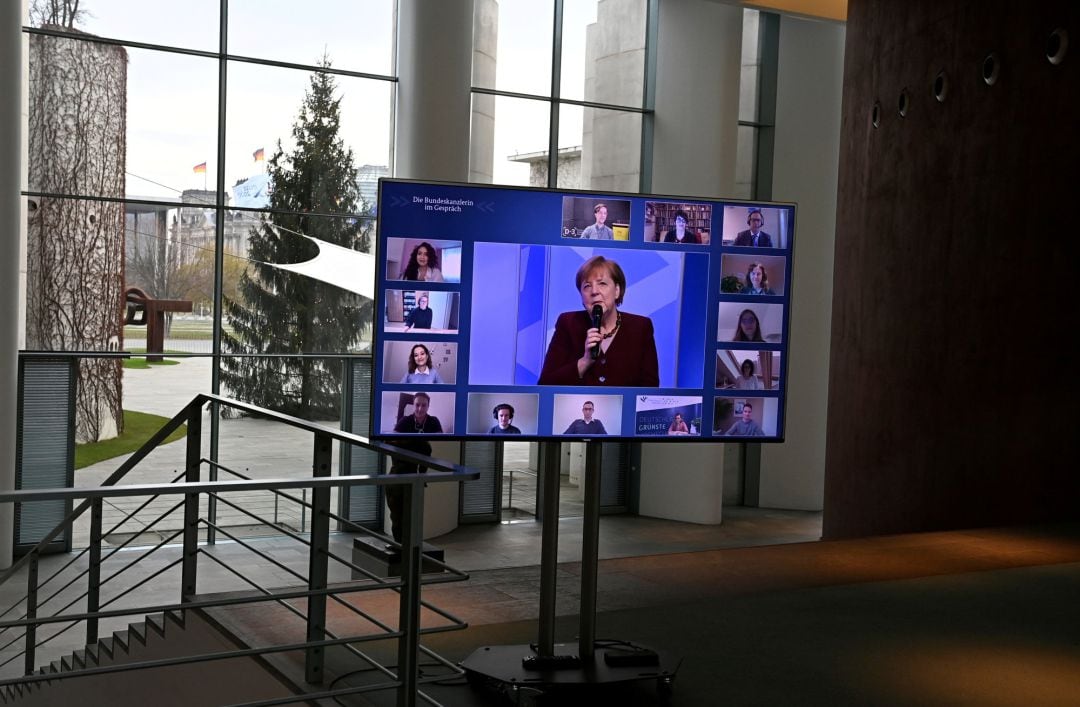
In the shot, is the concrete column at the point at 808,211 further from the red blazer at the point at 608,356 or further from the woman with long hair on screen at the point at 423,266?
the woman with long hair on screen at the point at 423,266

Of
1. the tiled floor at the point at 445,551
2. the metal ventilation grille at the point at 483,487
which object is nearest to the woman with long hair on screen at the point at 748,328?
the tiled floor at the point at 445,551

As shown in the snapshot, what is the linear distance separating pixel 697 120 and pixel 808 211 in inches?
95.4

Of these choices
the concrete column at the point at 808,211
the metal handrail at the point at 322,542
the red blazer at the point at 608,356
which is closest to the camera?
the metal handrail at the point at 322,542

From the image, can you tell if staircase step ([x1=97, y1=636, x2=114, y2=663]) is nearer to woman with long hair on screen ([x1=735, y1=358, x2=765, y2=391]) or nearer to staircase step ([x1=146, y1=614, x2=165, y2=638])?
staircase step ([x1=146, y1=614, x2=165, y2=638])

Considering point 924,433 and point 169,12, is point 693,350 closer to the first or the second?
point 924,433

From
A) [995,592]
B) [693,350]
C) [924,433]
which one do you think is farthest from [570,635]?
[924,433]

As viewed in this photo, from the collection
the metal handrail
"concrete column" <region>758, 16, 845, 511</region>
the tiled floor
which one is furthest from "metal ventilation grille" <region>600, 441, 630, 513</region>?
the metal handrail

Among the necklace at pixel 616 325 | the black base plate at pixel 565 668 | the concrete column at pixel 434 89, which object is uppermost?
the concrete column at pixel 434 89

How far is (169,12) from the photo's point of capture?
37.4 ft

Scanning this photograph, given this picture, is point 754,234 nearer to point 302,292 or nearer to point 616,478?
point 302,292

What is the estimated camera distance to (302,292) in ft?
40.1

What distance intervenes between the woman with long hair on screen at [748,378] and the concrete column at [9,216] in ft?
27.1

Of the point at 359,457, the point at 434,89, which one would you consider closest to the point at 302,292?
the point at 359,457

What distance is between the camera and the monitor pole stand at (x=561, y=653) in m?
3.75
